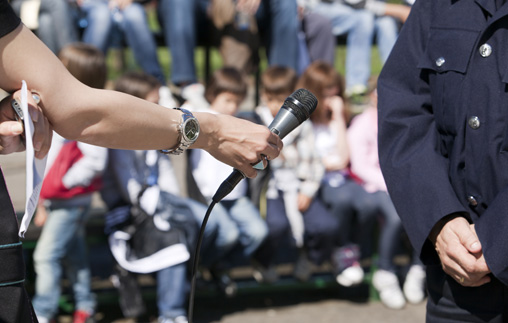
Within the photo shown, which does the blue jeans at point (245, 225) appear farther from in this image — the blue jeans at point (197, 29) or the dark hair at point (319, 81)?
the blue jeans at point (197, 29)

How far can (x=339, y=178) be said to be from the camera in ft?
14.9

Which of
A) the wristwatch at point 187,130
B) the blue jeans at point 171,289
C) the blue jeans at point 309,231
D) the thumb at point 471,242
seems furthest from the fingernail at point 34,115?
the blue jeans at point 309,231

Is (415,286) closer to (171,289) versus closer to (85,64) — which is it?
(171,289)

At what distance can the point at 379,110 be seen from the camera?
6.79 ft

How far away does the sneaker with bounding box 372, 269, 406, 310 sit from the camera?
4430 millimetres

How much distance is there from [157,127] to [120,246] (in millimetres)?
2346

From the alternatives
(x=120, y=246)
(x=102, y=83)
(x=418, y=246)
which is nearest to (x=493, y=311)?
(x=418, y=246)

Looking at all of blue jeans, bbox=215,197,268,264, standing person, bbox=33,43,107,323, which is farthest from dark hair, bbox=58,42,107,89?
blue jeans, bbox=215,197,268,264

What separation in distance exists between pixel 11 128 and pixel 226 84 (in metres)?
2.84

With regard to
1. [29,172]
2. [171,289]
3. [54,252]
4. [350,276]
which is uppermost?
[29,172]

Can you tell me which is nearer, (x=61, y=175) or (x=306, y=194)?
(x=61, y=175)

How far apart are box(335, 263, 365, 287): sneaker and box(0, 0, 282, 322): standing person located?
281 cm

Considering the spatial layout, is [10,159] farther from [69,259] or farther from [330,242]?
[330,242]

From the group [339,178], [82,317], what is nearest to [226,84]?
[339,178]
